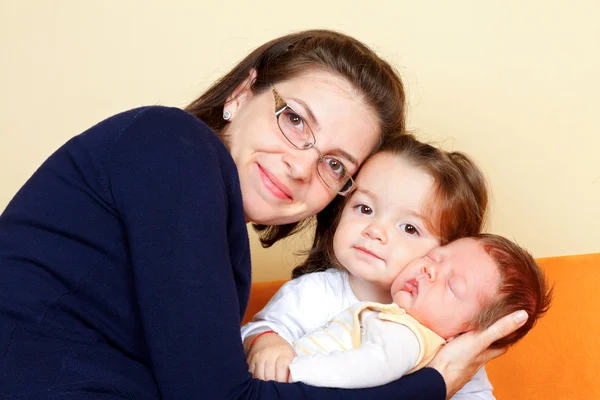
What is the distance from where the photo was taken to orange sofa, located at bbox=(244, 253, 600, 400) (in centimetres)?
236

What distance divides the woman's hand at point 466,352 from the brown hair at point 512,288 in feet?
0.09

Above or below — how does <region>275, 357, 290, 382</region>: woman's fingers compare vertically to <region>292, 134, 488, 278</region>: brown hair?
below

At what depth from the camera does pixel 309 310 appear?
2.14 metres

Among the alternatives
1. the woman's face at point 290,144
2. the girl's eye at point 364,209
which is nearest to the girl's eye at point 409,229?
the girl's eye at point 364,209

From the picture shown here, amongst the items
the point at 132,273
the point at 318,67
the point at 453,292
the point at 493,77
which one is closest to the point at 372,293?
the point at 453,292

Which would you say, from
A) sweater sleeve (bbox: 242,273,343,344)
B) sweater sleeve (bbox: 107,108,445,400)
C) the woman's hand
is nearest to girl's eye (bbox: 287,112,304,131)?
sweater sleeve (bbox: 107,108,445,400)

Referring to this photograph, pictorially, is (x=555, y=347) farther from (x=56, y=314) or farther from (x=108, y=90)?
(x=108, y=90)

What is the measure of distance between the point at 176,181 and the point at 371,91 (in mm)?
776

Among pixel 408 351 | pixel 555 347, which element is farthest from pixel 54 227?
pixel 555 347

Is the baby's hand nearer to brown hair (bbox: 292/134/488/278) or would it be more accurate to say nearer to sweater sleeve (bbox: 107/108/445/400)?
sweater sleeve (bbox: 107/108/445/400)

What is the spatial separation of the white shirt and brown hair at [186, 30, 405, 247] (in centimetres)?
46

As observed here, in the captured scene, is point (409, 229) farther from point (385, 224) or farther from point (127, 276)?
point (127, 276)

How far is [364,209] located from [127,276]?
808 mm

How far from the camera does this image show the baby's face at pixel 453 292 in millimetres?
1929
